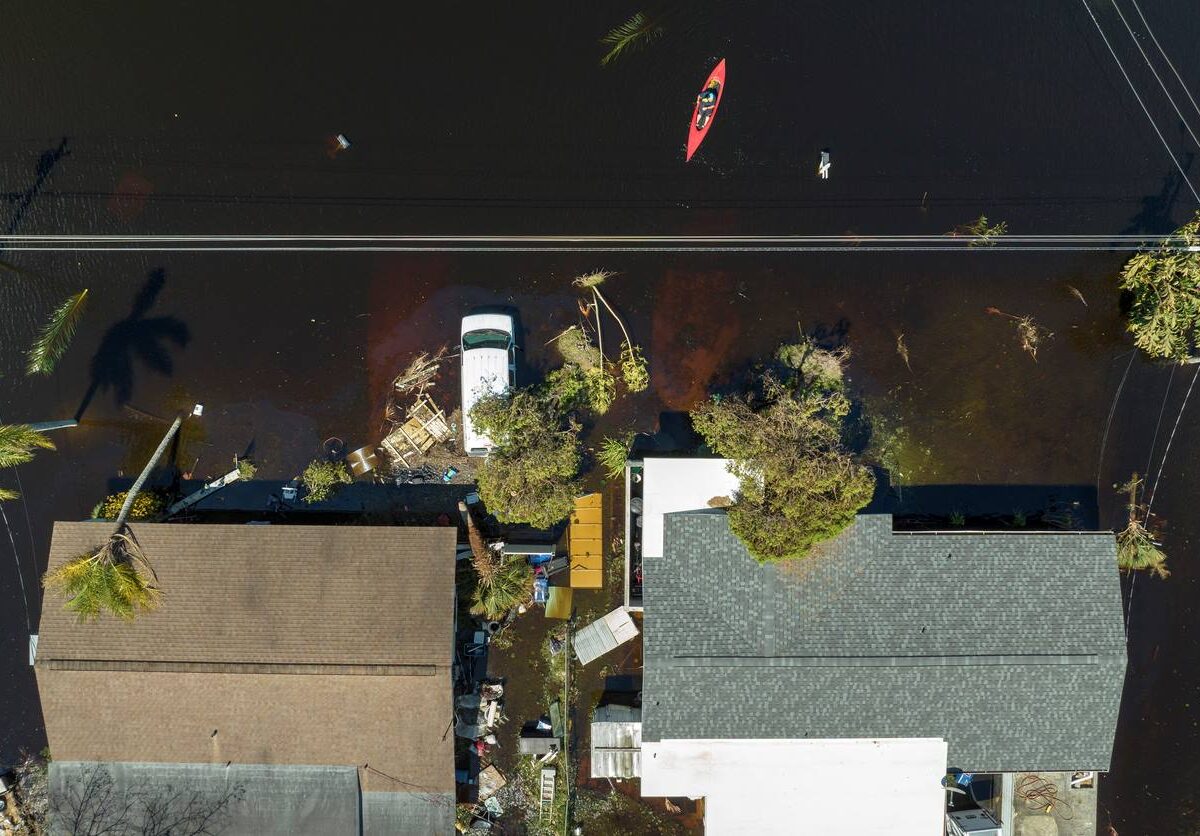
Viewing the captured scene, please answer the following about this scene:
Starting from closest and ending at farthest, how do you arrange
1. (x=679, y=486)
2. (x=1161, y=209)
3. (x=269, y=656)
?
1. (x=269, y=656)
2. (x=679, y=486)
3. (x=1161, y=209)

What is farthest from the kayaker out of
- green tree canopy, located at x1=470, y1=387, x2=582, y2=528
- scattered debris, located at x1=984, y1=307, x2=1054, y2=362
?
scattered debris, located at x1=984, y1=307, x2=1054, y2=362

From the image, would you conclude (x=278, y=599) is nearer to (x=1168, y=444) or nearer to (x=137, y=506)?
(x=137, y=506)

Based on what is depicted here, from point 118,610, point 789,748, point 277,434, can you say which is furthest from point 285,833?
point 789,748

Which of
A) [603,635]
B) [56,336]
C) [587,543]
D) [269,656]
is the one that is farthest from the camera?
[587,543]

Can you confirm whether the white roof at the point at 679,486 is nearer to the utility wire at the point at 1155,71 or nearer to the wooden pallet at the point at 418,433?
the wooden pallet at the point at 418,433

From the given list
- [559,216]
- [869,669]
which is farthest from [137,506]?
[869,669]

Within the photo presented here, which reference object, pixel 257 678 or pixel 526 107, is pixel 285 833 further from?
pixel 526 107

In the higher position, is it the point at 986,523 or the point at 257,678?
the point at 986,523

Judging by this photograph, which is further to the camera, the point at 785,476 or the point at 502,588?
the point at 502,588
